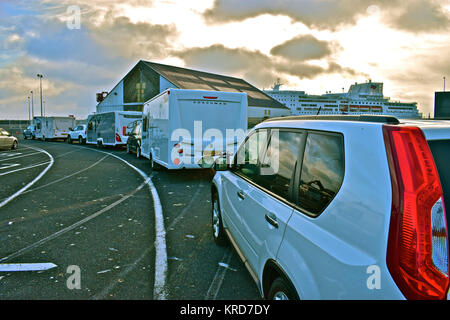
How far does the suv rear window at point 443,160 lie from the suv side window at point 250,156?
5.73 ft

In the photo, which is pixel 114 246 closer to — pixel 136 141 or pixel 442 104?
pixel 442 104

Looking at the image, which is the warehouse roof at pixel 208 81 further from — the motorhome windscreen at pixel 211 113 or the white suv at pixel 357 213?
the white suv at pixel 357 213

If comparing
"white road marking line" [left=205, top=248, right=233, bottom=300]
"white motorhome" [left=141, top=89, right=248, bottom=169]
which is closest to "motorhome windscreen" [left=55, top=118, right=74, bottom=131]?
"white motorhome" [left=141, top=89, right=248, bottom=169]

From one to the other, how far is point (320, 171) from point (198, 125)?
7921 mm

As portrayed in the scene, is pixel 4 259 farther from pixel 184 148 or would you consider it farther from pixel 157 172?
pixel 157 172

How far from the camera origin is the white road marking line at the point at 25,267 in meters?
3.81

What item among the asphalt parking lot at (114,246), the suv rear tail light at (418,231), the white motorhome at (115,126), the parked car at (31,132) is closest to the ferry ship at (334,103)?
the parked car at (31,132)

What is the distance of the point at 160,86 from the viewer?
41688 millimetres

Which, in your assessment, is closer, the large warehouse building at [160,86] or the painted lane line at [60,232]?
the painted lane line at [60,232]

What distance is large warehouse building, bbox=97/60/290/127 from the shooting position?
141ft

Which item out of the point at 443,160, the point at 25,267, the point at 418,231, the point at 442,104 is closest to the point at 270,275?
the point at 418,231
